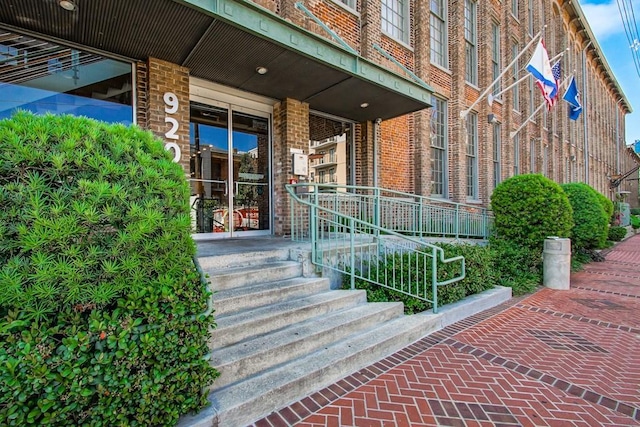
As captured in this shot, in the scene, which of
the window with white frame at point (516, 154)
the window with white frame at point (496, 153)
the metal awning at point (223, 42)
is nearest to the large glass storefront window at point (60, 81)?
the metal awning at point (223, 42)

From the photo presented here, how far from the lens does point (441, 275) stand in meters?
4.80

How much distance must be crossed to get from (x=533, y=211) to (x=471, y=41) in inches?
291

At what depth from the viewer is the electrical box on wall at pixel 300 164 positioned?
647 cm

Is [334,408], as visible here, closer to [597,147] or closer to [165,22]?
[165,22]

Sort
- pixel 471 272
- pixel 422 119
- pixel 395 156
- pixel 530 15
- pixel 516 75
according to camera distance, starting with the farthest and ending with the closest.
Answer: pixel 530 15 → pixel 516 75 → pixel 422 119 → pixel 395 156 → pixel 471 272

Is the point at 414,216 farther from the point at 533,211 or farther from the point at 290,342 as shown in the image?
the point at 290,342

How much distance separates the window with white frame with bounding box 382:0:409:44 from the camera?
331 inches

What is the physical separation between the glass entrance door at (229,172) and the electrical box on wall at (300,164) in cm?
64

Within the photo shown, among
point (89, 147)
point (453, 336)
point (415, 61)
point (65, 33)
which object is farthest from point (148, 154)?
point (415, 61)

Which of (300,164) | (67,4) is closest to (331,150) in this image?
(300,164)

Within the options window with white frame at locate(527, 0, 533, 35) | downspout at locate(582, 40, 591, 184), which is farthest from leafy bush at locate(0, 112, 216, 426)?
downspout at locate(582, 40, 591, 184)

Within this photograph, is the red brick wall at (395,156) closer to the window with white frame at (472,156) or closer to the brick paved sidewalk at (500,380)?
the window with white frame at (472,156)

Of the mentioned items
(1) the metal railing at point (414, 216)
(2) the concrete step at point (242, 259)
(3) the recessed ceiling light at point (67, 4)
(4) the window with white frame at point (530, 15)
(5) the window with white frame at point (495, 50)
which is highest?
(4) the window with white frame at point (530, 15)

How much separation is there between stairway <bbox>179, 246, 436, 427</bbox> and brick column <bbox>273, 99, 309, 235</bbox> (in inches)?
83.8
